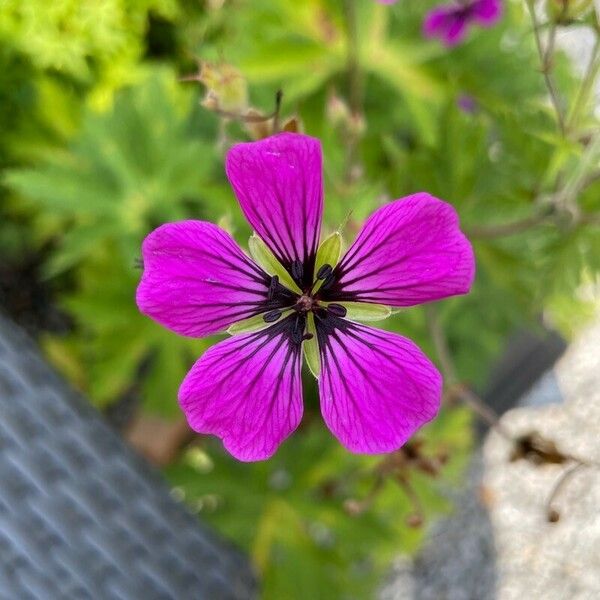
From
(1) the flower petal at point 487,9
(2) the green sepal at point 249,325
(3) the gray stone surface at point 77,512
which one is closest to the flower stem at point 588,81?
(1) the flower petal at point 487,9

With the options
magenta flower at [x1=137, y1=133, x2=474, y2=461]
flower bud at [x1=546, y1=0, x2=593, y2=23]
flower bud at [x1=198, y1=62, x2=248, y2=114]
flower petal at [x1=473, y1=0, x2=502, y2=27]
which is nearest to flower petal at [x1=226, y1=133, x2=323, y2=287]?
magenta flower at [x1=137, y1=133, x2=474, y2=461]

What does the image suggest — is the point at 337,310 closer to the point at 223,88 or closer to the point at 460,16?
the point at 223,88

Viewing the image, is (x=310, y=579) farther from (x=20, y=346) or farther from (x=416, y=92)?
(x=416, y=92)

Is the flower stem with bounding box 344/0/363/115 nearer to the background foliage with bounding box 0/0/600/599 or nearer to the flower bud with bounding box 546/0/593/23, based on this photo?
the background foliage with bounding box 0/0/600/599

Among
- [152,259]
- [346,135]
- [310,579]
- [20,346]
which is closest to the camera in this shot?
[152,259]

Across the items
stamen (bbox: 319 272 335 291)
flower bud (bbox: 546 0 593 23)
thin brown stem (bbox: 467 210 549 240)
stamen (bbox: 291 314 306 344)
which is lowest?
thin brown stem (bbox: 467 210 549 240)

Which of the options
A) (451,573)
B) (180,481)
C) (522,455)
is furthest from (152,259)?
(451,573)

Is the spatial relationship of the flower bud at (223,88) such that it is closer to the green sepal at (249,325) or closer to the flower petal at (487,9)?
the green sepal at (249,325)
